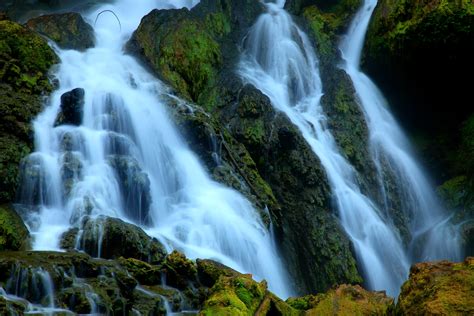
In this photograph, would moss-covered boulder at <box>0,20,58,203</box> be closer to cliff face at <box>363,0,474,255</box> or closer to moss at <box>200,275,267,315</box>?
moss at <box>200,275,267,315</box>

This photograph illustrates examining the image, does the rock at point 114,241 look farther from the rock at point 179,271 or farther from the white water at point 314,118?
the white water at point 314,118

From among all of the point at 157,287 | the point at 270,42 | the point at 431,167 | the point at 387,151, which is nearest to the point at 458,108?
the point at 431,167

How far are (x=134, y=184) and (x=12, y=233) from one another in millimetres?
2459

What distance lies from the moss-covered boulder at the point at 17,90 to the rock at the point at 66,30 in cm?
172

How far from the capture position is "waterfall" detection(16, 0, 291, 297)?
850 centimetres

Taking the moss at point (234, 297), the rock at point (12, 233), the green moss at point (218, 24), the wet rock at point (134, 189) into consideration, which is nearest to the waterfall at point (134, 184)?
the wet rock at point (134, 189)

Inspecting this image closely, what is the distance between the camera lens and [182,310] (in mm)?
6379

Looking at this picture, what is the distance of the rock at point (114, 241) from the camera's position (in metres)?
7.30

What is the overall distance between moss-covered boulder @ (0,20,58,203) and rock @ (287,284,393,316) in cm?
515

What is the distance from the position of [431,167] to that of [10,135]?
11.5 metres

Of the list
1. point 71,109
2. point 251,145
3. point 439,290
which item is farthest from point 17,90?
point 439,290

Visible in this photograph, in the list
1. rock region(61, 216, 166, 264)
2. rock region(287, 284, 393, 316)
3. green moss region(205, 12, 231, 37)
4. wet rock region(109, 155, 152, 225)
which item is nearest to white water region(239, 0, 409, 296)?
green moss region(205, 12, 231, 37)

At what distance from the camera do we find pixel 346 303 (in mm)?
5922

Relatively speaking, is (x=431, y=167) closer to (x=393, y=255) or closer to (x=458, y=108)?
(x=458, y=108)
